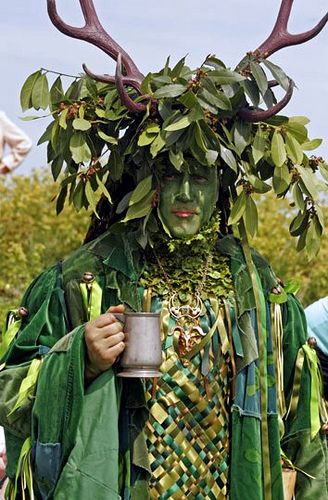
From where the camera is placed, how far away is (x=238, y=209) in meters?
4.17

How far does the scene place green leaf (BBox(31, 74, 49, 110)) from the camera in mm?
4176

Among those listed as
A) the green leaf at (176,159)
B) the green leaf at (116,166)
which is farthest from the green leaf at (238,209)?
the green leaf at (116,166)

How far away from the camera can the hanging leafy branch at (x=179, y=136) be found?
403 centimetres

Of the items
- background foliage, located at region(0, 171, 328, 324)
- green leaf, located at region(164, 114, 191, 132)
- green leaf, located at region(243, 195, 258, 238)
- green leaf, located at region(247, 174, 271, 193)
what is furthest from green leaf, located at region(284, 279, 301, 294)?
background foliage, located at region(0, 171, 328, 324)

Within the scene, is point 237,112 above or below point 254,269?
above

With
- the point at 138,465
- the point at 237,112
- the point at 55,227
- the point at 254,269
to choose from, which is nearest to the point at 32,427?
the point at 138,465

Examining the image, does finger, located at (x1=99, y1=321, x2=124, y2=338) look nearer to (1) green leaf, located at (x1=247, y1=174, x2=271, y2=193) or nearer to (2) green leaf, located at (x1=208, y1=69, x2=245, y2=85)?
(1) green leaf, located at (x1=247, y1=174, x2=271, y2=193)

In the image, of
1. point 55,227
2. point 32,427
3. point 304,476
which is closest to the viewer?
point 32,427

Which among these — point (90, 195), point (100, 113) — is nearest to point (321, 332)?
point (90, 195)

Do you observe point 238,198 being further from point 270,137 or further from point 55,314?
point 55,314

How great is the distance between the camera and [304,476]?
427 centimetres

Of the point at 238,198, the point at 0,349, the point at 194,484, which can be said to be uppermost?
the point at 238,198

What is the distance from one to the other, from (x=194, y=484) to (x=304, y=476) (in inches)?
14.6

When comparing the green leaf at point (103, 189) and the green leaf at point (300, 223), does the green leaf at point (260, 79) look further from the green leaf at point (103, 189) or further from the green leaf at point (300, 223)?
the green leaf at point (103, 189)
